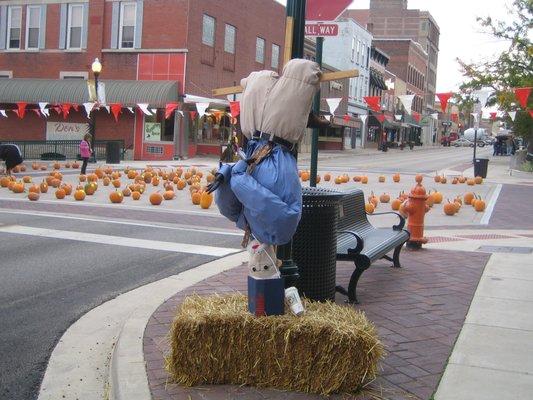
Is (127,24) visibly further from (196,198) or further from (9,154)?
(196,198)

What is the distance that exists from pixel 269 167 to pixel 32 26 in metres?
39.1

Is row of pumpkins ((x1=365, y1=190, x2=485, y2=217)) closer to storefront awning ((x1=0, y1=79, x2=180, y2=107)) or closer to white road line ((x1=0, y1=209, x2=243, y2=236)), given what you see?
white road line ((x1=0, y1=209, x2=243, y2=236))

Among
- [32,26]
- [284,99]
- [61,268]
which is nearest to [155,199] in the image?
[61,268]

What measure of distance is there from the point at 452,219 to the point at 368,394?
10.0 meters

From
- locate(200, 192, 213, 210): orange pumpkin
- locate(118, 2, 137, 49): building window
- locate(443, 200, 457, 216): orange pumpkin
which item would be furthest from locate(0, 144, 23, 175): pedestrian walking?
locate(118, 2, 137, 49): building window

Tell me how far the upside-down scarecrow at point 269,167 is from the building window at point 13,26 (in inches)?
1558

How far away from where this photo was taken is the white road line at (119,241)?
29.7ft

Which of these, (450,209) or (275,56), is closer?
(450,209)

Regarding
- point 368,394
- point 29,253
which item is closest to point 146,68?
point 29,253

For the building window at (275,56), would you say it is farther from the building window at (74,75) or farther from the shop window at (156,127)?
the building window at (74,75)

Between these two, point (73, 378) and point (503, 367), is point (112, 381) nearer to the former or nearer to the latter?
point (73, 378)

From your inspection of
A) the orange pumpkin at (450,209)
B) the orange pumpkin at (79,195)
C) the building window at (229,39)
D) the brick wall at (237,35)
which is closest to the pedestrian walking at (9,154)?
the orange pumpkin at (79,195)

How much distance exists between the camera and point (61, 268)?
7.77m

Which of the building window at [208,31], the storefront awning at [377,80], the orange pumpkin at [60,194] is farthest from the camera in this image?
the storefront awning at [377,80]
